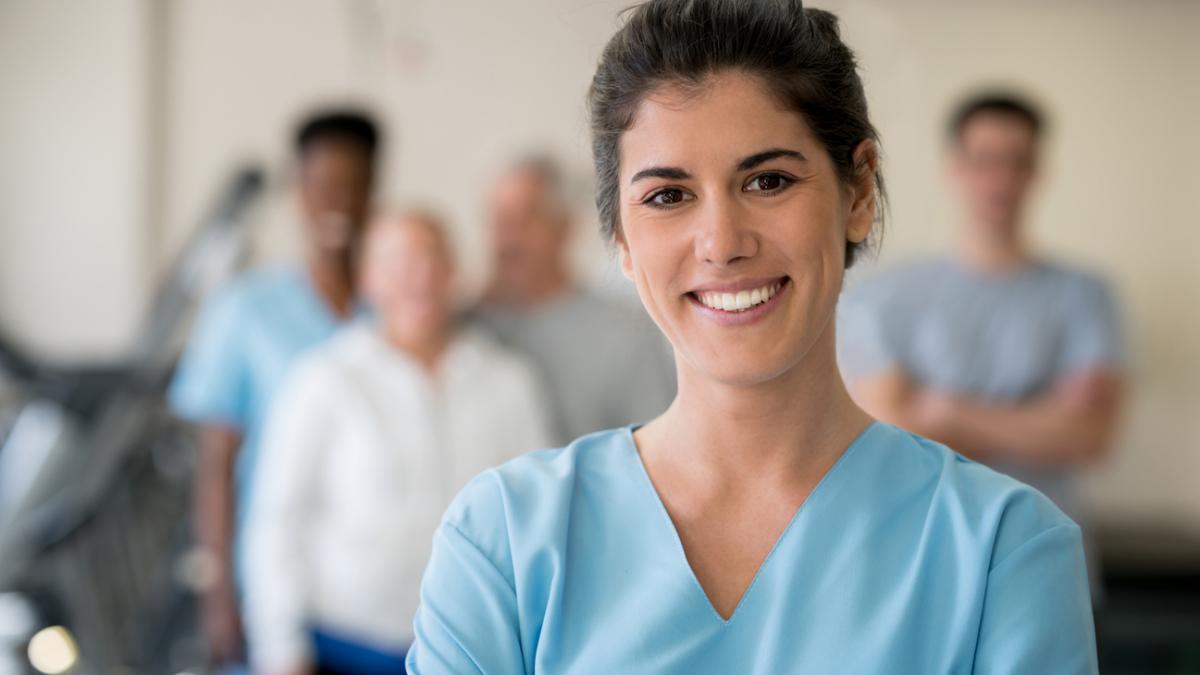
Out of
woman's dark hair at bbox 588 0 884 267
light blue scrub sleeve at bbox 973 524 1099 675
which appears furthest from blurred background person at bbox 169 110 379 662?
light blue scrub sleeve at bbox 973 524 1099 675

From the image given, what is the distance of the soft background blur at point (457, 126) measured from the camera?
4.13 metres

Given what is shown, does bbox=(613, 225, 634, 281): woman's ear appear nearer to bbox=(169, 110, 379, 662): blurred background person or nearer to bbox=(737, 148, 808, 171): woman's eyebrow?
bbox=(737, 148, 808, 171): woman's eyebrow

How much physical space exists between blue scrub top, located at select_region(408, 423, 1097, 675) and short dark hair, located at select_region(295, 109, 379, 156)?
1687 mm

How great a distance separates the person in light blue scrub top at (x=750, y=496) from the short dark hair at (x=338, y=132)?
65.3 inches

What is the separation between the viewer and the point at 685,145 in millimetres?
981

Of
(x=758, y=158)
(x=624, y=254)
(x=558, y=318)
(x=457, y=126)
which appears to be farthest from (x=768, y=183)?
(x=457, y=126)

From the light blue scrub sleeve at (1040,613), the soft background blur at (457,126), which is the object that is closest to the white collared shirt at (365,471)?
the light blue scrub sleeve at (1040,613)

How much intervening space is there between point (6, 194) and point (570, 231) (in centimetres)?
230

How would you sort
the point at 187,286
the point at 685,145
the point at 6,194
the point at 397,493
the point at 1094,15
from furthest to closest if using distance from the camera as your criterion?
the point at 1094,15 < the point at 6,194 < the point at 187,286 < the point at 397,493 < the point at 685,145

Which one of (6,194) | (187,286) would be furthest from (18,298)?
(187,286)

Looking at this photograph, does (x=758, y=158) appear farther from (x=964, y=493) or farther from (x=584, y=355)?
(x=584, y=355)

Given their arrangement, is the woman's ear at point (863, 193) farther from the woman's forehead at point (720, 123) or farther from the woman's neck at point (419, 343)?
the woman's neck at point (419, 343)

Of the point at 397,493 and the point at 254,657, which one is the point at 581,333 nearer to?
the point at 397,493

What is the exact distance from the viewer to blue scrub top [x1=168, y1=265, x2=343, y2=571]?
2479mm
